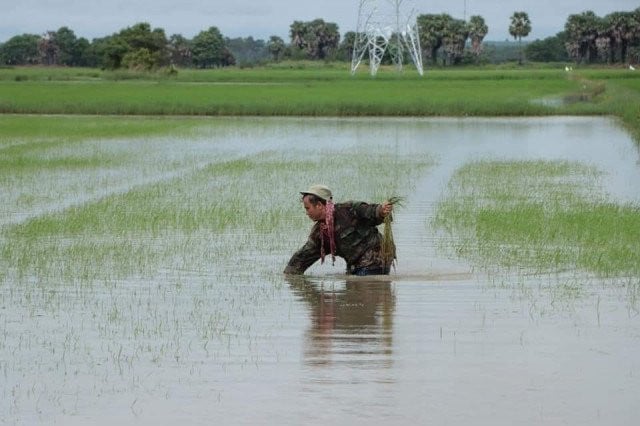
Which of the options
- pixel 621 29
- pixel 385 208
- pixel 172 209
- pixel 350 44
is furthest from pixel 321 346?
pixel 350 44

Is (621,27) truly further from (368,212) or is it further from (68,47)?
(368,212)

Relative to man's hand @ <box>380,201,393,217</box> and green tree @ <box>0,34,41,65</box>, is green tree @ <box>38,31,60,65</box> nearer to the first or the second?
green tree @ <box>0,34,41,65</box>

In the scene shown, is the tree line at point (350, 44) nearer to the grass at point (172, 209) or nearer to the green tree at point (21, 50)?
the green tree at point (21, 50)

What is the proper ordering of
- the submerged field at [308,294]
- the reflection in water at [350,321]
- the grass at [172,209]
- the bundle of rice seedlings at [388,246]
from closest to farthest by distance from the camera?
the submerged field at [308,294], the reflection in water at [350,321], the bundle of rice seedlings at [388,246], the grass at [172,209]

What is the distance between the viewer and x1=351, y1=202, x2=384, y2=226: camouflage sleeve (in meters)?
8.48

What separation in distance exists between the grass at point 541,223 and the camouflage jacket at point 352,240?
3.64 ft

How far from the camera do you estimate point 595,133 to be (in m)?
27.1

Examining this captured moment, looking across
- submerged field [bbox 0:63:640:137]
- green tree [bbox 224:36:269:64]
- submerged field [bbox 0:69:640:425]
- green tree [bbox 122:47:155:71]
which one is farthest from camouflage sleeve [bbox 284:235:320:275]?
green tree [bbox 224:36:269:64]

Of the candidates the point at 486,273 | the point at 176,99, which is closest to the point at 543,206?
the point at 486,273

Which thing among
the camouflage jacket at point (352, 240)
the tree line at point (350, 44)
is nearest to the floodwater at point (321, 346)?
the camouflage jacket at point (352, 240)

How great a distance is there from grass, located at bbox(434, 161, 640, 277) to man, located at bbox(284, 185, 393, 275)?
43.0 inches

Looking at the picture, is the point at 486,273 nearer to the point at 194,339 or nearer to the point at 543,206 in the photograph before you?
the point at 194,339

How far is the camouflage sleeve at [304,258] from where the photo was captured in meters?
8.95

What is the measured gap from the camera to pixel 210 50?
115 metres
